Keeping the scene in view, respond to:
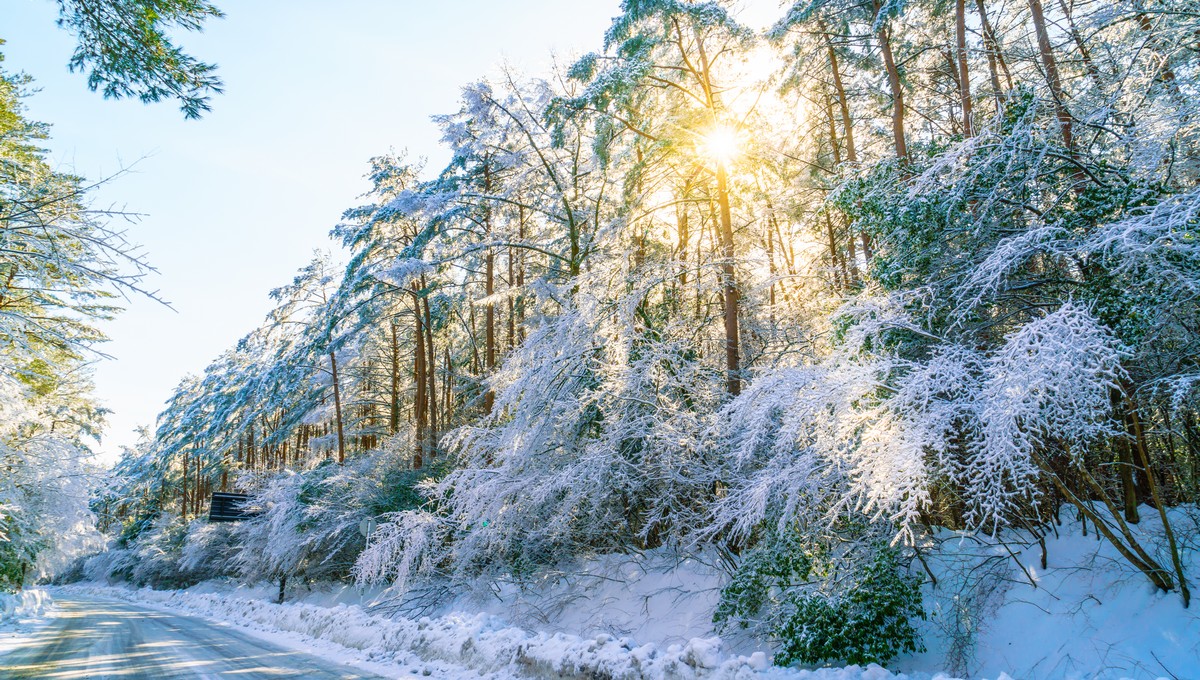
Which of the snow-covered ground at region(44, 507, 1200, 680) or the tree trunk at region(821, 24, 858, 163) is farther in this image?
the tree trunk at region(821, 24, 858, 163)

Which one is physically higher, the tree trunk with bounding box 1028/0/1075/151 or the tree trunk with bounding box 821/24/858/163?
the tree trunk with bounding box 821/24/858/163

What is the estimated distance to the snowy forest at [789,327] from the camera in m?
5.42

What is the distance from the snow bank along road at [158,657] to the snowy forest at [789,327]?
2415 millimetres

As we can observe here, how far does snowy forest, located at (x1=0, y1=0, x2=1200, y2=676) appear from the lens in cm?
542

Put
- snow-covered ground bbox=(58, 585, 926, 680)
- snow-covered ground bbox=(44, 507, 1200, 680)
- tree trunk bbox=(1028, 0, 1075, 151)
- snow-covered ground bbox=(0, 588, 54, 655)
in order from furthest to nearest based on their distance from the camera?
1. snow-covered ground bbox=(0, 588, 54, 655)
2. tree trunk bbox=(1028, 0, 1075, 151)
3. snow-covered ground bbox=(58, 585, 926, 680)
4. snow-covered ground bbox=(44, 507, 1200, 680)

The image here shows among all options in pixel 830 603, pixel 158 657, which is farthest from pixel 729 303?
pixel 158 657

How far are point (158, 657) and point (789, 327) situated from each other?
39.8 feet

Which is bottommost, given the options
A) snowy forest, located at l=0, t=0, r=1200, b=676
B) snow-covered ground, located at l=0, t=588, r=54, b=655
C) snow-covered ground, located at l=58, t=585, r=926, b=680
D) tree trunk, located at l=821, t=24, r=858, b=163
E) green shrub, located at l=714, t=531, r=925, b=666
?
snow-covered ground, located at l=0, t=588, r=54, b=655

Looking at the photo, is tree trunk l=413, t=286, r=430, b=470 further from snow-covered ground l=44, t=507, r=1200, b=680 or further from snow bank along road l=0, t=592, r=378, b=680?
snow-covered ground l=44, t=507, r=1200, b=680

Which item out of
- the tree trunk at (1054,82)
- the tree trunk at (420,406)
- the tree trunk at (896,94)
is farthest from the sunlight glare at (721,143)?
the tree trunk at (420,406)

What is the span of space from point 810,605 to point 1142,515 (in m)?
4.06

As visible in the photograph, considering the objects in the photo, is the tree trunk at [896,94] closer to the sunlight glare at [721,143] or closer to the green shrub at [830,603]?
the sunlight glare at [721,143]

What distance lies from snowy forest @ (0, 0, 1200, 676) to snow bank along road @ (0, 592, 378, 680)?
241 cm

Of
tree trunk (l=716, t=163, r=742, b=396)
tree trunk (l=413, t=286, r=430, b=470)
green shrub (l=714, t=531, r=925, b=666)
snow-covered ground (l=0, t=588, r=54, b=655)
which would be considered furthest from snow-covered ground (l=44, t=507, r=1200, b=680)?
tree trunk (l=413, t=286, r=430, b=470)
